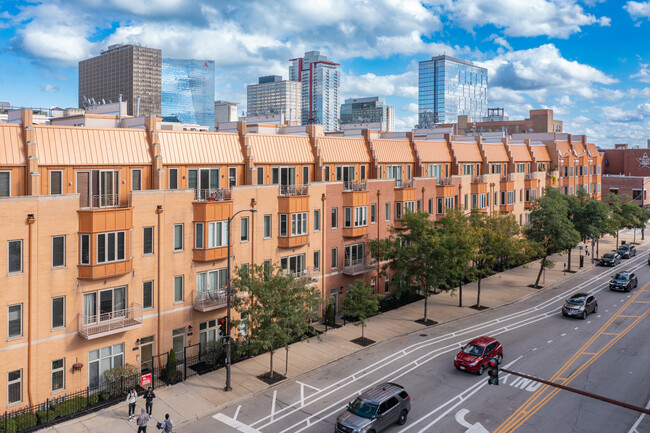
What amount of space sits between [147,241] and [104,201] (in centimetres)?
333

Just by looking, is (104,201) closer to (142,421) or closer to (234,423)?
(142,421)

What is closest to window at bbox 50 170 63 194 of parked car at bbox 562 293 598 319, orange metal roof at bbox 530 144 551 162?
parked car at bbox 562 293 598 319

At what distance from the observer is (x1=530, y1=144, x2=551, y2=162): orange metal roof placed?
75.0 m

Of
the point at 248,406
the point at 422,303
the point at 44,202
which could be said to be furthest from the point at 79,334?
the point at 422,303

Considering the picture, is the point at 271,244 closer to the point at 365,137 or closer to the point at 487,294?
the point at 365,137

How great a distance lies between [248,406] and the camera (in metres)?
27.5

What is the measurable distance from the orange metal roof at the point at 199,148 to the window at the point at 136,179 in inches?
69.2

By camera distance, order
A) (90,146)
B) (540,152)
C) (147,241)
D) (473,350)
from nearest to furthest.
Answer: (90,146)
(147,241)
(473,350)
(540,152)

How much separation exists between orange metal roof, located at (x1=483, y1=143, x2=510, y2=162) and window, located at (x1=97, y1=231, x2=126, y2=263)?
158 ft

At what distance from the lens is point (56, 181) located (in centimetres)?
2891

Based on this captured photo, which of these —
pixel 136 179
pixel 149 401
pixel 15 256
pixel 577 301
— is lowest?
pixel 149 401

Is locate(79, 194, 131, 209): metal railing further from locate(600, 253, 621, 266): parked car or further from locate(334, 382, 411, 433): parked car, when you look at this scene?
locate(600, 253, 621, 266): parked car

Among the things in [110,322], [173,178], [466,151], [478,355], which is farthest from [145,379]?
[466,151]

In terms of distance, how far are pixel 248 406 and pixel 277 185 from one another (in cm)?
1617
